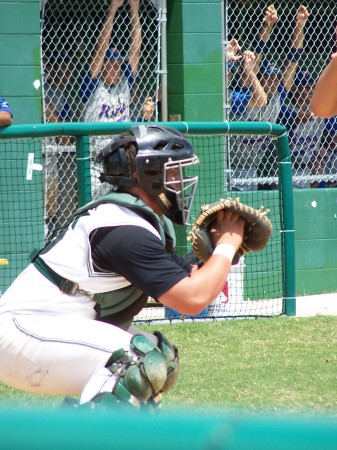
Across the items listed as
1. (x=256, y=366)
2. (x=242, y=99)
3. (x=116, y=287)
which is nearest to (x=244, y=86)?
(x=242, y=99)

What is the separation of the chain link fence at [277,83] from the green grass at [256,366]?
96.3 inches

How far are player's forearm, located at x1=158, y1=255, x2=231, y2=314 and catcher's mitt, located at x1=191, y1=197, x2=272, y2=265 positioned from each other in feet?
0.78

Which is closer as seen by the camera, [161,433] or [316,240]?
[161,433]

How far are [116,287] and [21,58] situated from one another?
17.4 ft

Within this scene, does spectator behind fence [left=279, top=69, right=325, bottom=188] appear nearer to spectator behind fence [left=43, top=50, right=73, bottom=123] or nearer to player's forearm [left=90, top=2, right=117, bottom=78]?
player's forearm [left=90, top=2, right=117, bottom=78]

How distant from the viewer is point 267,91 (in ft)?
30.9

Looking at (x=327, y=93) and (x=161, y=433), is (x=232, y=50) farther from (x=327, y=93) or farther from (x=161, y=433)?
(x=161, y=433)

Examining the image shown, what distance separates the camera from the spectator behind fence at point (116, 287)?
3.22m

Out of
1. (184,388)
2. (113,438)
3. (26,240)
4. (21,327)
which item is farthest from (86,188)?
(113,438)

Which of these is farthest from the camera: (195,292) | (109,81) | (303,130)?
(303,130)

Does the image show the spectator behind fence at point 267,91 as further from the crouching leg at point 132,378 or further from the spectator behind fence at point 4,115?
the crouching leg at point 132,378

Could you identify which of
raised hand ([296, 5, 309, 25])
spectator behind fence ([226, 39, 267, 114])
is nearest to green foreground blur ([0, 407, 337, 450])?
spectator behind fence ([226, 39, 267, 114])

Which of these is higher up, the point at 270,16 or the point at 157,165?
the point at 270,16

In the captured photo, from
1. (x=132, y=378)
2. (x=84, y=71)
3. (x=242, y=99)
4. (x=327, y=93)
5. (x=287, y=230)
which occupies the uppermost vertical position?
(x=327, y=93)
